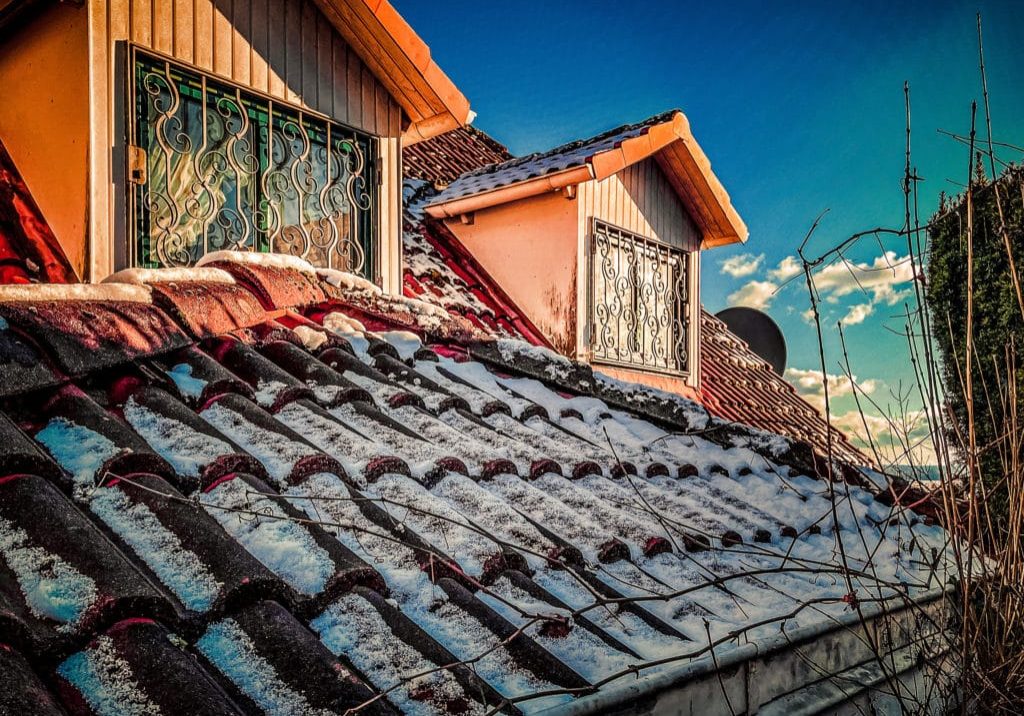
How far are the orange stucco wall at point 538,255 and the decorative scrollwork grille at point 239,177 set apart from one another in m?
1.87

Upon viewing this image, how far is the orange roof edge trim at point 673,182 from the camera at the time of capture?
5836 millimetres

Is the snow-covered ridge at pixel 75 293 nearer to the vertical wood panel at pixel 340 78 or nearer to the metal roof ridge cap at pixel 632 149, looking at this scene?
the vertical wood panel at pixel 340 78

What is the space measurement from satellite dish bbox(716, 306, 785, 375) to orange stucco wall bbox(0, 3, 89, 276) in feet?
32.1

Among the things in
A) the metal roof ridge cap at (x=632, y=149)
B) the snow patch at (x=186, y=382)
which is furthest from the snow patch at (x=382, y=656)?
the metal roof ridge cap at (x=632, y=149)

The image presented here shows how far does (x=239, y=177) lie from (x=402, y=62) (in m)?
1.31

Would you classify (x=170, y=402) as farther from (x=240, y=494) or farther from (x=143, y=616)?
(x=143, y=616)

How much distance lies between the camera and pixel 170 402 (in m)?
2.21

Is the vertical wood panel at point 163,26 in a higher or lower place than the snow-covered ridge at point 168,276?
higher

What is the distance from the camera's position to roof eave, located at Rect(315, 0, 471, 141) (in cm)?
437

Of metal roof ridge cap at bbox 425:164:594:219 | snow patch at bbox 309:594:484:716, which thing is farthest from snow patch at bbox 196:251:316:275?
metal roof ridge cap at bbox 425:164:594:219

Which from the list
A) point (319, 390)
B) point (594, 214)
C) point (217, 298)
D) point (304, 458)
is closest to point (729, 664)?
point (304, 458)

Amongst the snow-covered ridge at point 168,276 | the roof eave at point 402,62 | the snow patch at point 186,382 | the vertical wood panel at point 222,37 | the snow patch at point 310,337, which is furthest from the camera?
the roof eave at point 402,62

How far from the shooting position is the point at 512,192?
6.16 metres

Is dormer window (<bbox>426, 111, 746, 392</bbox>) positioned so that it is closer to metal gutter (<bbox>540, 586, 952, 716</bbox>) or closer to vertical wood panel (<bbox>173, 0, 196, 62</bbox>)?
vertical wood panel (<bbox>173, 0, 196, 62</bbox>)
